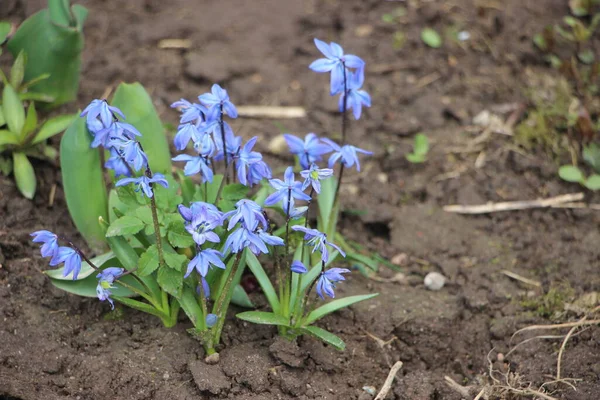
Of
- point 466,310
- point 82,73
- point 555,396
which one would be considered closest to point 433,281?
point 466,310

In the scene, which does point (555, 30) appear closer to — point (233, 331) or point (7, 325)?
point (233, 331)

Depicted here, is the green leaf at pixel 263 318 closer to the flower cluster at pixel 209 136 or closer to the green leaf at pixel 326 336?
the green leaf at pixel 326 336

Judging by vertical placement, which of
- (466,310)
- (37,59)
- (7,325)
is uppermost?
(37,59)

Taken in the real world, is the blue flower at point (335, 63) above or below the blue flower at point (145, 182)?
above

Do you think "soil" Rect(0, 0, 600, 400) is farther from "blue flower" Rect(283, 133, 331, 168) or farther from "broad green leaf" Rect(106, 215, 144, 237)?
"blue flower" Rect(283, 133, 331, 168)

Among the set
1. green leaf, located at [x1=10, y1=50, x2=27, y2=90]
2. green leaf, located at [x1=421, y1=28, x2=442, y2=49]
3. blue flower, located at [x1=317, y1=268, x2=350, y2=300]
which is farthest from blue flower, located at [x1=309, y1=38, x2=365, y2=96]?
green leaf, located at [x1=421, y1=28, x2=442, y2=49]

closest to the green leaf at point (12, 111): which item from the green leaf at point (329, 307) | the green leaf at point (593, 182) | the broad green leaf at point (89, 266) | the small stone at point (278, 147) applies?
the broad green leaf at point (89, 266)

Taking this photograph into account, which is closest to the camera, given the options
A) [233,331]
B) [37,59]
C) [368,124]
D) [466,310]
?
[233,331]
